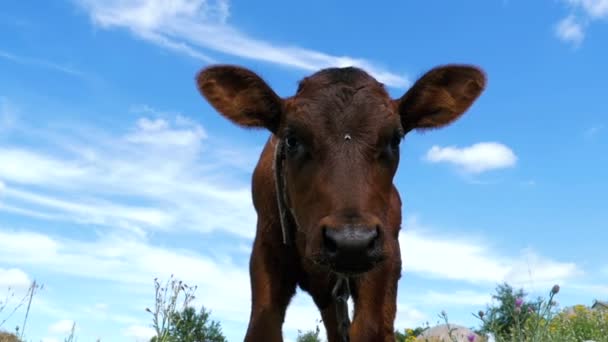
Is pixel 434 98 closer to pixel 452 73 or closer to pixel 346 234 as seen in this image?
pixel 452 73

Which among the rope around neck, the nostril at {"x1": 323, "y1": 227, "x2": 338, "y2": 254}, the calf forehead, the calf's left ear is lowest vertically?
the nostril at {"x1": 323, "y1": 227, "x2": 338, "y2": 254}

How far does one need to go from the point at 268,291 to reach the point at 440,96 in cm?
238

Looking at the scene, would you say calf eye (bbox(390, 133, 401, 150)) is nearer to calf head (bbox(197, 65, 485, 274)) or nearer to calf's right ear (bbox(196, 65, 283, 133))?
calf head (bbox(197, 65, 485, 274))

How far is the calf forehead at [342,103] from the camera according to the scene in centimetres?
587

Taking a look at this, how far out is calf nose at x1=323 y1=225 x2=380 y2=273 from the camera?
490cm

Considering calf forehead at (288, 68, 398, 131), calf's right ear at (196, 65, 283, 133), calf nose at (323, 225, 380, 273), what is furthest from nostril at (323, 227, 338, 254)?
calf's right ear at (196, 65, 283, 133)

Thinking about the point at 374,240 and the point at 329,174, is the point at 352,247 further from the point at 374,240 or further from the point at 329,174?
the point at 329,174

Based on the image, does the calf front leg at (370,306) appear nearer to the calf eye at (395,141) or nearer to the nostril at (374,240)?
the calf eye at (395,141)

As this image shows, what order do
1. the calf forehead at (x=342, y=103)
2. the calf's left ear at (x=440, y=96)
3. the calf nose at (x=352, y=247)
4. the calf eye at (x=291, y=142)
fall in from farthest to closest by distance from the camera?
the calf's left ear at (x=440, y=96) < the calf eye at (x=291, y=142) < the calf forehead at (x=342, y=103) < the calf nose at (x=352, y=247)

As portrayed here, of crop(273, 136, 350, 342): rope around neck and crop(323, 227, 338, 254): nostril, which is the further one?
crop(273, 136, 350, 342): rope around neck

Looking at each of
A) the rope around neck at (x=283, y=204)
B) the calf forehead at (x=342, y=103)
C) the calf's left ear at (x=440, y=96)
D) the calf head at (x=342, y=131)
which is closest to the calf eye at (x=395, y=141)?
the calf head at (x=342, y=131)

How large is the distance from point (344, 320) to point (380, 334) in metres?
0.73

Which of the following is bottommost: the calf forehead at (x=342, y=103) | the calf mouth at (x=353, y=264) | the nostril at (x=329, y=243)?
the calf mouth at (x=353, y=264)

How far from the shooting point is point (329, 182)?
18.1ft
